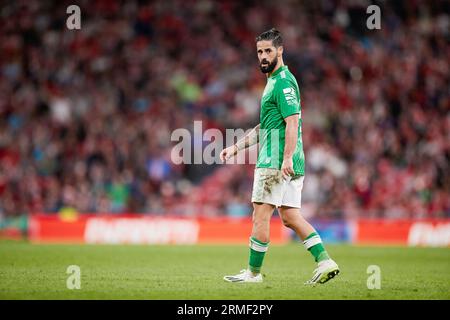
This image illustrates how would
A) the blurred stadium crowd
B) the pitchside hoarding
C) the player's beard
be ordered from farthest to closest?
the blurred stadium crowd, the pitchside hoarding, the player's beard

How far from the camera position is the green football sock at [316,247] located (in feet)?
27.2

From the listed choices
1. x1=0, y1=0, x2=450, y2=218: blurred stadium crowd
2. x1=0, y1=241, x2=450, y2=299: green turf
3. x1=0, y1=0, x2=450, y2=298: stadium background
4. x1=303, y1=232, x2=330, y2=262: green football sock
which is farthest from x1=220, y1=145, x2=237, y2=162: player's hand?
x1=0, y1=0, x2=450, y2=218: blurred stadium crowd

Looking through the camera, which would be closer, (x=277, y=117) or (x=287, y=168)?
(x=287, y=168)

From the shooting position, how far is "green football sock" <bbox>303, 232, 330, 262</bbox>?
27.2ft

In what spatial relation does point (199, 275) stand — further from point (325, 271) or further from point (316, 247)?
point (325, 271)

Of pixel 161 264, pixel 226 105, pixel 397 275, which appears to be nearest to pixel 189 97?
pixel 226 105

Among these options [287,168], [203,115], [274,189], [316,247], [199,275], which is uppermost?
[203,115]

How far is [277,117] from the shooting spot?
8398 millimetres

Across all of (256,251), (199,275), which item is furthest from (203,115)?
(256,251)

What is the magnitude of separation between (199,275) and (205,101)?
1365 centimetres

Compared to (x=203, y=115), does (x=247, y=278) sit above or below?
below

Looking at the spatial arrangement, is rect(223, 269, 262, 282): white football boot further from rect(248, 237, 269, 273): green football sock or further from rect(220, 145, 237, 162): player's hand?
rect(220, 145, 237, 162): player's hand

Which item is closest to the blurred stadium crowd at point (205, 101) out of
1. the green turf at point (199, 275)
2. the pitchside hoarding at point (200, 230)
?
the pitchside hoarding at point (200, 230)

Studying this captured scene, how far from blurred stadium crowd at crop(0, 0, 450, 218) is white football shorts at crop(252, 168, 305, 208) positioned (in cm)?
1193
